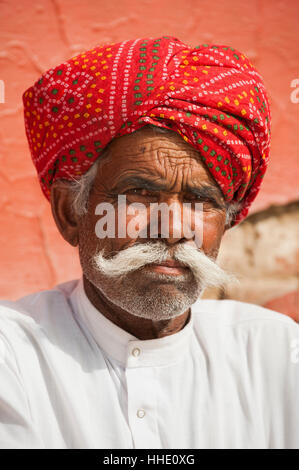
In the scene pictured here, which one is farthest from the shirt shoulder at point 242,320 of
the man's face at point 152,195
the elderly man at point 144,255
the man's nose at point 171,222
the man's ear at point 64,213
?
the man's ear at point 64,213

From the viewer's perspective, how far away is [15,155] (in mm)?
3170

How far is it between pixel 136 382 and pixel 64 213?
78 cm

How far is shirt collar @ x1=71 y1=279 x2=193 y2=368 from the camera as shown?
89.4 inches

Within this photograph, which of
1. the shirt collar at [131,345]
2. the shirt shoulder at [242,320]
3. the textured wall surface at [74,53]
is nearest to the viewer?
the shirt collar at [131,345]

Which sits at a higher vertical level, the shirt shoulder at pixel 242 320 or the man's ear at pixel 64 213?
the man's ear at pixel 64 213

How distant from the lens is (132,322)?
2.33 m

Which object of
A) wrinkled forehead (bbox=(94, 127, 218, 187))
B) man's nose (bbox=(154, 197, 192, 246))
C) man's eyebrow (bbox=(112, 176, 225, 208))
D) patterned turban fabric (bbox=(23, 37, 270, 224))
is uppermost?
patterned turban fabric (bbox=(23, 37, 270, 224))

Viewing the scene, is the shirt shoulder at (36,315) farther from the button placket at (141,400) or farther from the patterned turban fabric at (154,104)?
the patterned turban fabric at (154,104)

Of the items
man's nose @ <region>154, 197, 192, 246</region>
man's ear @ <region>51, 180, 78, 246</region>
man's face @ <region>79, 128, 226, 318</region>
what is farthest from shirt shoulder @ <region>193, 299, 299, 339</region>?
man's ear @ <region>51, 180, 78, 246</region>

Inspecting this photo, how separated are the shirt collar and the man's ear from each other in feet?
1.04

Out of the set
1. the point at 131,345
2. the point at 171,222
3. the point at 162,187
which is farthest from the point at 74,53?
the point at 131,345

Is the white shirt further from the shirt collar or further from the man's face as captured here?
the man's face

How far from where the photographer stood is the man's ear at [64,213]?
2.42 meters

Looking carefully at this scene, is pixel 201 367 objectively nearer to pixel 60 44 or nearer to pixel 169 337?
pixel 169 337
